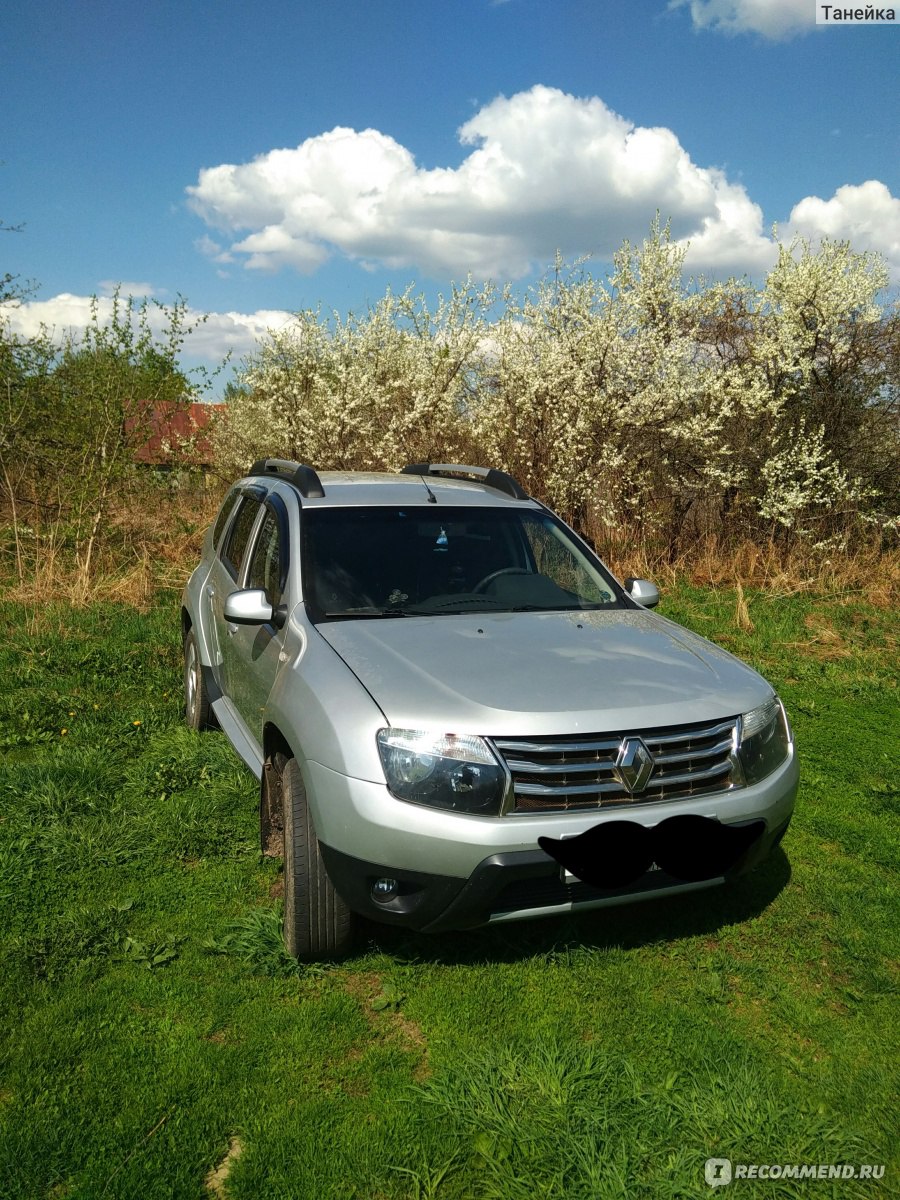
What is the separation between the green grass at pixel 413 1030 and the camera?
2.40 meters

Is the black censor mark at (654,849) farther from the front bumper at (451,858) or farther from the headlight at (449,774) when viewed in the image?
the headlight at (449,774)

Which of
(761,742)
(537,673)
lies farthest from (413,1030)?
(761,742)

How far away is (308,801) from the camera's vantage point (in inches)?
122

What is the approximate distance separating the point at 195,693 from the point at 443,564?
2.48m

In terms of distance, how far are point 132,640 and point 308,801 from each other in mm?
5879

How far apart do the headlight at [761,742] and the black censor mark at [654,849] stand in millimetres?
201

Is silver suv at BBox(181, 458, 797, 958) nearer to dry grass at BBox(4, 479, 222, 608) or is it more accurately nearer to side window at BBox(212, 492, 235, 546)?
side window at BBox(212, 492, 235, 546)

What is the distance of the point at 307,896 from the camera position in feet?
10.3

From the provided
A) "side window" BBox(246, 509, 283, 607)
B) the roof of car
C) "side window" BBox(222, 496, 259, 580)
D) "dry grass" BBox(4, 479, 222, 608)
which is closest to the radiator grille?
"side window" BBox(246, 509, 283, 607)

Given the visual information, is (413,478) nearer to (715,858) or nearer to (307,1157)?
(715,858)

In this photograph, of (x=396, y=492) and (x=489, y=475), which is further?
(x=489, y=475)

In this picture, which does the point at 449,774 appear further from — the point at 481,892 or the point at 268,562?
the point at 268,562

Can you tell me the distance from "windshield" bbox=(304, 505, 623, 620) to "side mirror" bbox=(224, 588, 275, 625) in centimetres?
19

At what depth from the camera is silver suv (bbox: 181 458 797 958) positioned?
9.40 ft
